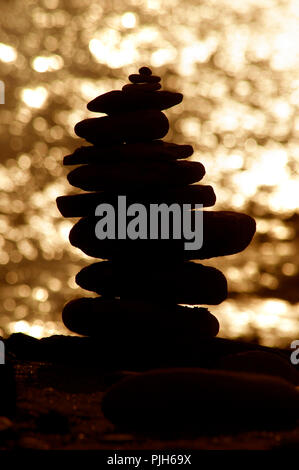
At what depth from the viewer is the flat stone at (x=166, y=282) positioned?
5.56 metres

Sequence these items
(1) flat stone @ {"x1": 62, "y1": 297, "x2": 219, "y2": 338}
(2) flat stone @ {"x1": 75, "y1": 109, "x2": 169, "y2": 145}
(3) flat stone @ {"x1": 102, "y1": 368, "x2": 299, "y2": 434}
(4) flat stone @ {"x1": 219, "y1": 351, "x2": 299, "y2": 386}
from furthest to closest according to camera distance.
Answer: (2) flat stone @ {"x1": 75, "y1": 109, "x2": 169, "y2": 145} < (1) flat stone @ {"x1": 62, "y1": 297, "x2": 219, "y2": 338} < (4) flat stone @ {"x1": 219, "y1": 351, "x2": 299, "y2": 386} < (3) flat stone @ {"x1": 102, "y1": 368, "x2": 299, "y2": 434}

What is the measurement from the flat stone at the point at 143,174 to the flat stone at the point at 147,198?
6cm

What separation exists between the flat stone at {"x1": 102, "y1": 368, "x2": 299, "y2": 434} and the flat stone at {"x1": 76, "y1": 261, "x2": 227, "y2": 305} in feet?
6.74

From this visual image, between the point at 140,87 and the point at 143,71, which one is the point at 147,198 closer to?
the point at 140,87

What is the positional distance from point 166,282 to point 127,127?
1226 mm

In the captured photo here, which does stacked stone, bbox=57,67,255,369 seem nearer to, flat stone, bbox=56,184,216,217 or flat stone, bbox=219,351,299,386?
flat stone, bbox=56,184,216,217

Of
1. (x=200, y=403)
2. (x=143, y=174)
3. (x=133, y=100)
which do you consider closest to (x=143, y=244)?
(x=143, y=174)

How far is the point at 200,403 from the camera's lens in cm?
340

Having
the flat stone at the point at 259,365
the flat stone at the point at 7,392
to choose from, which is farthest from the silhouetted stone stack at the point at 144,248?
the flat stone at the point at 7,392

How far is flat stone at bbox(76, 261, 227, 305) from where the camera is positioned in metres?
5.56

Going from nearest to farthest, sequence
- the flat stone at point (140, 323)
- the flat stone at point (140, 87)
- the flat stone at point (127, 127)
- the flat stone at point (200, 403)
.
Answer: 1. the flat stone at point (200, 403)
2. the flat stone at point (140, 323)
3. the flat stone at point (127, 127)
4. the flat stone at point (140, 87)

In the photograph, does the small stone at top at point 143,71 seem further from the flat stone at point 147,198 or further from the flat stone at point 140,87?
the flat stone at point 147,198

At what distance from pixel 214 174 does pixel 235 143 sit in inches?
24.5

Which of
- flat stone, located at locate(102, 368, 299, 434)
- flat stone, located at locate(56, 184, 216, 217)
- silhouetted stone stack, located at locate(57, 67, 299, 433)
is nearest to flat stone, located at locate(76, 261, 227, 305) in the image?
silhouetted stone stack, located at locate(57, 67, 299, 433)
